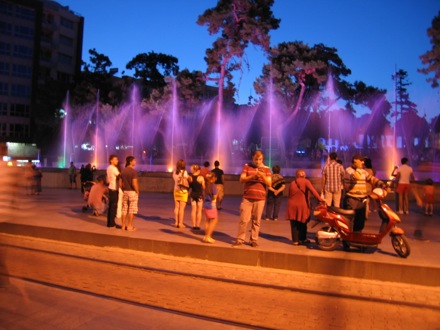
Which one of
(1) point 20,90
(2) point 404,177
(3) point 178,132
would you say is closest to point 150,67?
(3) point 178,132

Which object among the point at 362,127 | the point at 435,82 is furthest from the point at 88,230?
the point at 362,127

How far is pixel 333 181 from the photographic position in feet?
35.2

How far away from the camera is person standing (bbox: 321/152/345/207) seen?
35.1 ft

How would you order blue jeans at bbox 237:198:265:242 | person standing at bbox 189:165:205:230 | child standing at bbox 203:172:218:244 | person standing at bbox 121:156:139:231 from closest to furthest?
blue jeans at bbox 237:198:265:242
child standing at bbox 203:172:218:244
person standing at bbox 121:156:139:231
person standing at bbox 189:165:205:230

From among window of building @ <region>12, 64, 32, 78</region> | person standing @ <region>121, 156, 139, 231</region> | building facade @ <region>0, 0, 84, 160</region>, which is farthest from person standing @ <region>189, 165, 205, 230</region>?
window of building @ <region>12, 64, 32, 78</region>

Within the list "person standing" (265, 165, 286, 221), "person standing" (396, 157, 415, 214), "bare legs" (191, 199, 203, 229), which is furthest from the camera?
"person standing" (396, 157, 415, 214)

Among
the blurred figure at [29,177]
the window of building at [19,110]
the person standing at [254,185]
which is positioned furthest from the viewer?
the window of building at [19,110]

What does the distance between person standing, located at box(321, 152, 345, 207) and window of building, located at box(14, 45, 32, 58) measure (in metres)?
70.4

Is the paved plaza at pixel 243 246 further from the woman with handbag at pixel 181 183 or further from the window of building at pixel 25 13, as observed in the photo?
the window of building at pixel 25 13

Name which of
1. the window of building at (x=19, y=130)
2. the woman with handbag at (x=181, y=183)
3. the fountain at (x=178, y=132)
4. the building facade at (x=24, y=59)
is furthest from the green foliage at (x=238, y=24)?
the window of building at (x=19, y=130)

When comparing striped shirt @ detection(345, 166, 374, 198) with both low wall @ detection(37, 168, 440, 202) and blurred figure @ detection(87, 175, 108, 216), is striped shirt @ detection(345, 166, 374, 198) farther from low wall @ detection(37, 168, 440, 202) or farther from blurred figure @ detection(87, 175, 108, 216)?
low wall @ detection(37, 168, 440, 202)

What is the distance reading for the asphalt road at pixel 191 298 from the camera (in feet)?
17.9

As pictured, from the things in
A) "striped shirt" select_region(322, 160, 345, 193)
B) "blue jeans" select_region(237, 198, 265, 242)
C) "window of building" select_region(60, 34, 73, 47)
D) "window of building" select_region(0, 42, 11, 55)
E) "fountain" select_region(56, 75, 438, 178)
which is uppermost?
"window of building" select_region(60, 34, 73, 47)

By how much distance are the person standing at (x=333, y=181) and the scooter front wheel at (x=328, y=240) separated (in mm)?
2067
